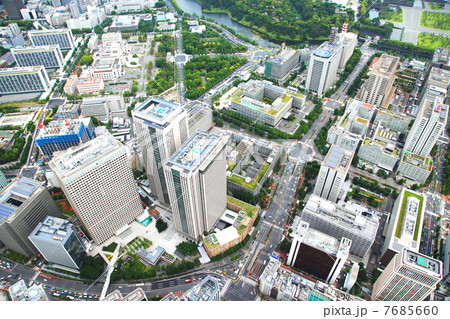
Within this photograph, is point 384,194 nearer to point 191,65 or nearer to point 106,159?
point 106,159

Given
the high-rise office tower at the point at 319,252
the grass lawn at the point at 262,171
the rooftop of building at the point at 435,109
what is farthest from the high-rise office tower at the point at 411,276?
the rooftop of building at the point at 435,109

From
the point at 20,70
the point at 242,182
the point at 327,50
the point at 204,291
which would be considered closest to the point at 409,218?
the point at 242,182

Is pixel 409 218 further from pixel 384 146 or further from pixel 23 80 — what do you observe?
pixel 23 80

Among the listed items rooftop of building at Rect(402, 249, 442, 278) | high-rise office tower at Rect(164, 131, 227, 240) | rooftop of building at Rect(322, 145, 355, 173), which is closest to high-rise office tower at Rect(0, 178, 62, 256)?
high-rise office tower at Rect(164, 131, 227, 240)

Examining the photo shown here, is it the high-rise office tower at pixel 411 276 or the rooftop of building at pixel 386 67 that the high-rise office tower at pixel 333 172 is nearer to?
the high-rise office tower at pixel 411 276
